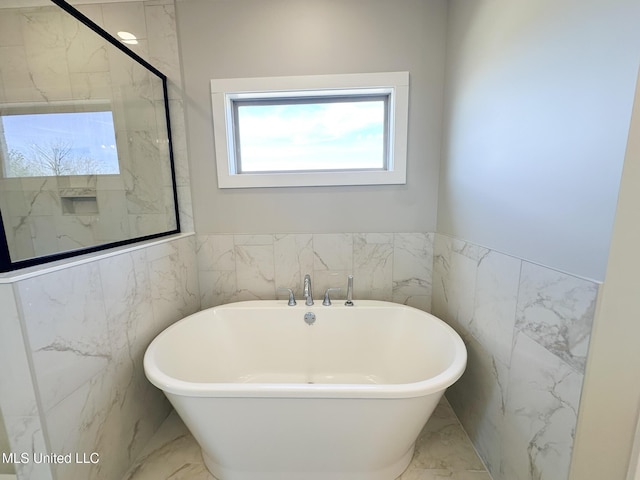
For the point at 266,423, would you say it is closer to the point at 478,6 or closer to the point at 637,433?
the point at 637,433

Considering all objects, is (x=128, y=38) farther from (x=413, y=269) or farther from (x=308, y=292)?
(x=413, y=269)

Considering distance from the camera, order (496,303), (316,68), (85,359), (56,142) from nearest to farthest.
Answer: (85,359)
(496,303)
(56,142)
(316,68)

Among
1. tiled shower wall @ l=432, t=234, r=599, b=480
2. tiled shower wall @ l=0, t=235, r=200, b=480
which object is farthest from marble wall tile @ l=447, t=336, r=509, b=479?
tiled shower wall @ l=0, t=235, r=200, b=480

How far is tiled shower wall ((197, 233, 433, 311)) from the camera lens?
1852 mm

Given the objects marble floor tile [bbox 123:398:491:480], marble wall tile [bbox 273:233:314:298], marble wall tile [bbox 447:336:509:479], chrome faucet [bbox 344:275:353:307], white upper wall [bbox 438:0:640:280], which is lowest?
marble floor tile [bbox 123:398:491:480]

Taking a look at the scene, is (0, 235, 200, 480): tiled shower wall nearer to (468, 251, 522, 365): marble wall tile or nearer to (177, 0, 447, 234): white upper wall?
(177, 0, 447, 234): white upper wall

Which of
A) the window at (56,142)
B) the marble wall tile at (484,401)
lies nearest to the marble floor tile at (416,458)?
the marble wall tile at (484,401)

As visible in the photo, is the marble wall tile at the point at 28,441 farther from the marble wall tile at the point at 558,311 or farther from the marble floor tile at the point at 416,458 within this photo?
the marble wall tile at the point at 558,311

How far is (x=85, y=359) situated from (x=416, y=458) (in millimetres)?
1604

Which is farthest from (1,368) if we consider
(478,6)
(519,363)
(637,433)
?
(478,6)

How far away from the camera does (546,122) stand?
909 mm

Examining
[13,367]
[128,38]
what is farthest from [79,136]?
[13,367]

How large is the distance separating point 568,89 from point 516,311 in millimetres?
815

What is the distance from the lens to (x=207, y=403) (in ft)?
3.29
